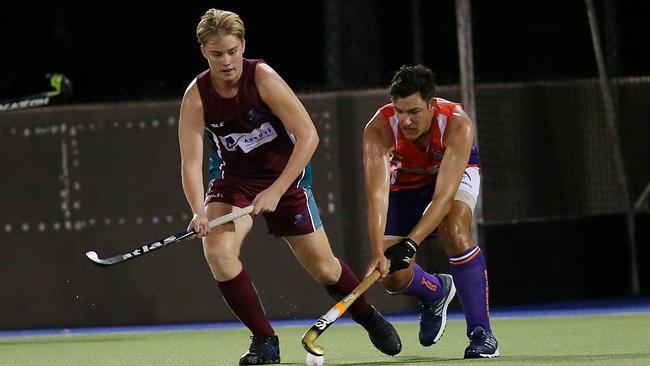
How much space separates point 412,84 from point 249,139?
731mm

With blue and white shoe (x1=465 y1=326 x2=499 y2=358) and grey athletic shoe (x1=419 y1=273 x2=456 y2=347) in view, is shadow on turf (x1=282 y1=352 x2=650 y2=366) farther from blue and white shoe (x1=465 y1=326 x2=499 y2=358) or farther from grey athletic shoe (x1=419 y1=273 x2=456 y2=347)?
grey athletic shoe (x1=419 y1=273 x2=456 y2=347)

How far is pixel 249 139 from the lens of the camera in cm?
642

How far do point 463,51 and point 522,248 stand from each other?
1.35m

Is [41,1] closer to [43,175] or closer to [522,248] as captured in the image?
[43,175]

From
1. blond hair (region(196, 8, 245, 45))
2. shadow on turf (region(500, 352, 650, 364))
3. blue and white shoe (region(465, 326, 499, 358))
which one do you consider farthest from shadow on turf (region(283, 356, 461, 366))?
blond hair (region(196, 8, 245, 45))

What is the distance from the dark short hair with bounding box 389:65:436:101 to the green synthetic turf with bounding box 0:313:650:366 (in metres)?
1.08

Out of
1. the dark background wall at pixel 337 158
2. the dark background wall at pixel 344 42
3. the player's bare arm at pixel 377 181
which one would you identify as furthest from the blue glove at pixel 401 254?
the dark background wall at pixel 344 42

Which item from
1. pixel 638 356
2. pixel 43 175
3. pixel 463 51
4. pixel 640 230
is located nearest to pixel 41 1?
pixel 43 175

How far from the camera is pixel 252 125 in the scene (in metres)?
6.38

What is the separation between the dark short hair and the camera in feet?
20.3

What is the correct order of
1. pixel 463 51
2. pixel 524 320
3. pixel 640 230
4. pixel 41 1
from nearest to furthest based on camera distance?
pixel 524 320
pixel 463 51
pixel 640 230
pixel 41 1

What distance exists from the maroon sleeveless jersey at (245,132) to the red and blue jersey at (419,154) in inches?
17.5

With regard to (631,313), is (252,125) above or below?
above

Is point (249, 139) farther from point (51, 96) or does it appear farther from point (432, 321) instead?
point (51, 96)
